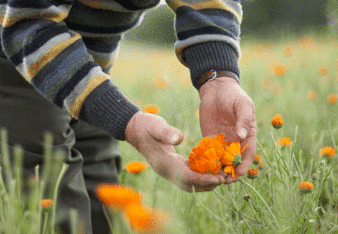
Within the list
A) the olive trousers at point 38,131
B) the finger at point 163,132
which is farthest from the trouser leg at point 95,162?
the finger at point 163,132

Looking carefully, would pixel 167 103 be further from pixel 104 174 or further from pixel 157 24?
pixel 157 24

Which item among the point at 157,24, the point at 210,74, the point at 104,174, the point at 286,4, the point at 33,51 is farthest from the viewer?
the point at 157,24

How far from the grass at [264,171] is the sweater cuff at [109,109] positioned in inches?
6.9

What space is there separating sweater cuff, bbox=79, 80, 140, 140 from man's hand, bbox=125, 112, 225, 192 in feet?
0.06

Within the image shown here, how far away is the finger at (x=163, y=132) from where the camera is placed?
0.67 meters

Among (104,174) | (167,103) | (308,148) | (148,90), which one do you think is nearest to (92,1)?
(104,174)

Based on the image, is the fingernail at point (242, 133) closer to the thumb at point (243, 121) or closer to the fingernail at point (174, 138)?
the thumb at point (243, 121)

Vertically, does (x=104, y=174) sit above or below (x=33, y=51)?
below

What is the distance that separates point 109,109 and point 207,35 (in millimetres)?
391

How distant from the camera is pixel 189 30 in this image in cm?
104

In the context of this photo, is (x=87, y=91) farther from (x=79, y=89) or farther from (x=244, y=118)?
(x=244, y=118)

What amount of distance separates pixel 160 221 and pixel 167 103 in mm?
2045

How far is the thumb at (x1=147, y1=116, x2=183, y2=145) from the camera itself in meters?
0.67

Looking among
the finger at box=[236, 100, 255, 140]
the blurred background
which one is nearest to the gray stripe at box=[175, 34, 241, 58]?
the finger at box=[236, 100, 255, 140]
